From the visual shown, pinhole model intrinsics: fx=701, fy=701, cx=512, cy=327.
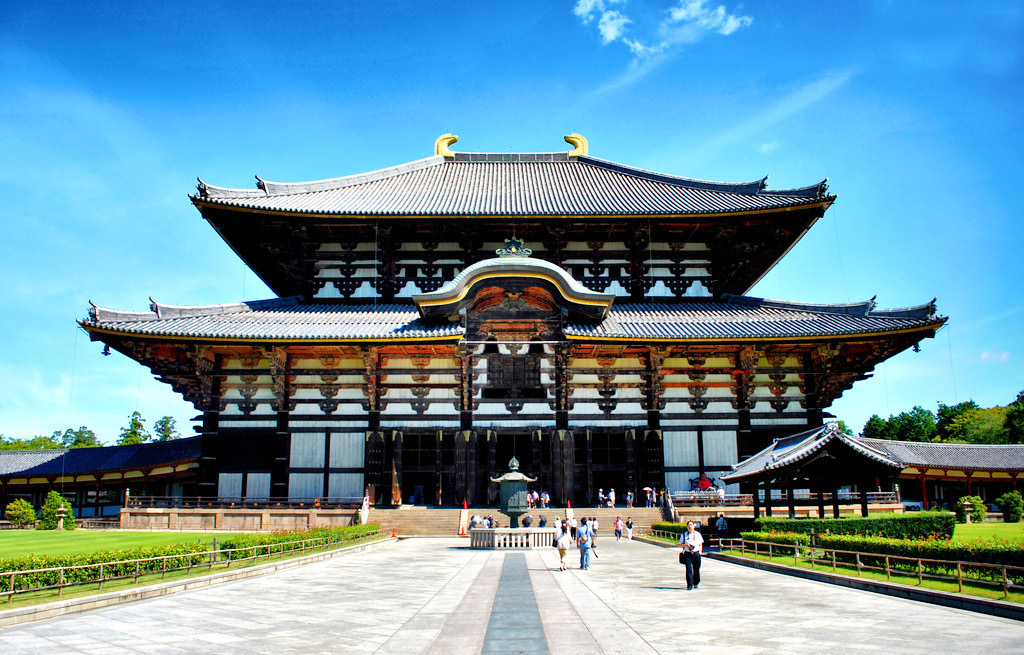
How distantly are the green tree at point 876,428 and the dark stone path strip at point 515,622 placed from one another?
263 ft

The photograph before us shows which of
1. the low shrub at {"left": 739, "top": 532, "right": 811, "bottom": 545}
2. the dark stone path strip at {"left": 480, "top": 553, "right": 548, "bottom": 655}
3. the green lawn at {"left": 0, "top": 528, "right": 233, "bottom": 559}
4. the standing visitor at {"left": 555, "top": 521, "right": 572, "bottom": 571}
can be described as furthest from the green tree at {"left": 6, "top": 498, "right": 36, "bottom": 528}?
the low shrub at {"left": 739, "top": 532, "right": 811, "bottom": 545}

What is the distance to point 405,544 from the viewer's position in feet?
84.3

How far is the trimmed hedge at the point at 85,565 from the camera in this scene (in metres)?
12.8

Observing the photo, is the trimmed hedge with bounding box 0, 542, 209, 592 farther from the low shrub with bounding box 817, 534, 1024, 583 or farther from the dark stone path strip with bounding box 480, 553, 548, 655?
the low shrub with bounding box 817, 534, 1024, 583

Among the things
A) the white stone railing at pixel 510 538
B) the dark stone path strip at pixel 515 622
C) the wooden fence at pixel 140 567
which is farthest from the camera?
the white stone railing at pixel 510 538

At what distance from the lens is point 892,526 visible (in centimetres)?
1953

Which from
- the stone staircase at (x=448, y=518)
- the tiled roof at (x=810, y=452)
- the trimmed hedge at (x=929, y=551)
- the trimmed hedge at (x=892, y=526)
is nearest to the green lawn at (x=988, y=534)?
the trimmed hedge at (x=892, y=526)

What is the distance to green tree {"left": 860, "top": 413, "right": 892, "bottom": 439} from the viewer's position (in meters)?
83.6

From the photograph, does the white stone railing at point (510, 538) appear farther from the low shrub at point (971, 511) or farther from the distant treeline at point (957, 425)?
the distant treeline at point (957, 425)

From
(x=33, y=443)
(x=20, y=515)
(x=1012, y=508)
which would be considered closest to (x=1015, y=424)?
(x=1012, y=508)

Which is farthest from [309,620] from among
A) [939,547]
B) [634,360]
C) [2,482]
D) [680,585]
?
[2,482]

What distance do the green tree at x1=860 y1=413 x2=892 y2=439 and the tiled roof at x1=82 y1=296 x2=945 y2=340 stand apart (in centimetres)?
5885

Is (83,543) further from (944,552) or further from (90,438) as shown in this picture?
(90,438)

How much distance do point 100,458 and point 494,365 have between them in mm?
25134
